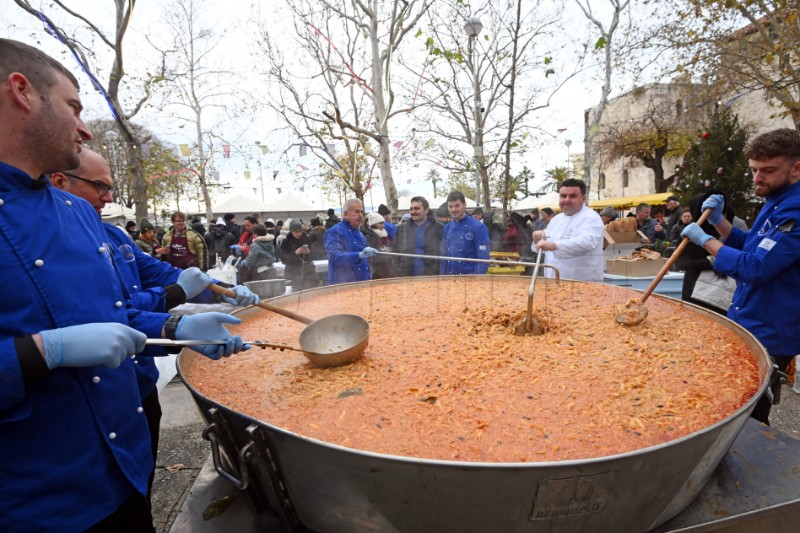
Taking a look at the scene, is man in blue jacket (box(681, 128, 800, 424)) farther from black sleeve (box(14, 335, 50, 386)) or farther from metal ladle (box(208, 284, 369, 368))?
black sleeve (box(14, 335, 50, 386))

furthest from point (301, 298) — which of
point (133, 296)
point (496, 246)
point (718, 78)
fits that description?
point (718, 78)

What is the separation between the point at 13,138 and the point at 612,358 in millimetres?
2227

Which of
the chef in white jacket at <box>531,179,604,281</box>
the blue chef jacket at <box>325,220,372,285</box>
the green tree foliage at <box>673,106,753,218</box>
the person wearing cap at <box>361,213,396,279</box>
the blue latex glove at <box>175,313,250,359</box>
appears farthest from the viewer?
the green tree foliage at <box>673,106,753,218</box>

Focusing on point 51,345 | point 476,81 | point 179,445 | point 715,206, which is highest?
point 476,81

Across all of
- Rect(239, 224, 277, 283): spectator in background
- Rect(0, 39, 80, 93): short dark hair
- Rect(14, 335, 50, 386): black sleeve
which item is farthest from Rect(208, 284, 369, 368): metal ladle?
Rect(239, 224, 277, 283): spectator in background

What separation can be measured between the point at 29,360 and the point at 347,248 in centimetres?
386

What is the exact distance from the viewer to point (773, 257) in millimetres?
1869

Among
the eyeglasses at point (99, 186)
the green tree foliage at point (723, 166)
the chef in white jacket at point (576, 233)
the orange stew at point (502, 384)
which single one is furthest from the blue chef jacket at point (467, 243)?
the green tree foliage at point (723, 166)

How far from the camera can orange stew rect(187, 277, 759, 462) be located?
1.21 metres

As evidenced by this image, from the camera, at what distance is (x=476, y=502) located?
94cm

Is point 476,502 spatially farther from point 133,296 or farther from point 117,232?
point 117,232

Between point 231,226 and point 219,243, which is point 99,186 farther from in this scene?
point 231,226

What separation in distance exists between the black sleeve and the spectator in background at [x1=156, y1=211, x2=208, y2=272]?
237 inches

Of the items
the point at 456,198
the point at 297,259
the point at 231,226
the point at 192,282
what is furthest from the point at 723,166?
the point at 231,226
